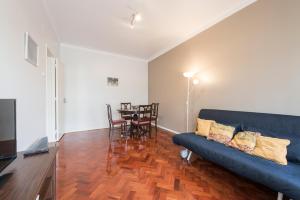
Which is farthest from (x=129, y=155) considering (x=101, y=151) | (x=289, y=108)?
(x=289, y=108)

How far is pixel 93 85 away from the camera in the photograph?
485cm

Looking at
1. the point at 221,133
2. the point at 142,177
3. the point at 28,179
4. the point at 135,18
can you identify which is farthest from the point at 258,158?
the point at 135,18

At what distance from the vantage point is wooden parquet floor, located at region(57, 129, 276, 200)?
69.0 inches

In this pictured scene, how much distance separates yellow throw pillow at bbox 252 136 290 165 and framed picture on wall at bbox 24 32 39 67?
3049 mm

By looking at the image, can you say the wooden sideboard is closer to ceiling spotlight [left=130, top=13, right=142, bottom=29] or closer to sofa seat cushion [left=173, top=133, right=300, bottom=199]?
Result: sofa seat cushion [left=173, top=133, right=300, bottom=199]

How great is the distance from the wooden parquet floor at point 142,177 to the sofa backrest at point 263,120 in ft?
2.63

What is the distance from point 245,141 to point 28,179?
232cm

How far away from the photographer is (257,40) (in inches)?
95.4

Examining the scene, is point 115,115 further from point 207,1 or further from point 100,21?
point 207,1

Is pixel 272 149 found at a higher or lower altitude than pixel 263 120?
lower

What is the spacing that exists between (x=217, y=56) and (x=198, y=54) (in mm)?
571

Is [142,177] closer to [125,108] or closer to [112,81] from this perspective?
[125,108]

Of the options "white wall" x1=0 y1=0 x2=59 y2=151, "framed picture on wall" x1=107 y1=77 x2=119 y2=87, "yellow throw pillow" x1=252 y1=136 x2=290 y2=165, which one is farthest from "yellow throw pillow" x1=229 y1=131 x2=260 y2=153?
"framed picture on wall" x1=107 y1=77 x2=119 y2=87

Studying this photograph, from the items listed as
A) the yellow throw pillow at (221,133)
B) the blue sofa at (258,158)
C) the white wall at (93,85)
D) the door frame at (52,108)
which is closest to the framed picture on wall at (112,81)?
the white wall at (93,85)
